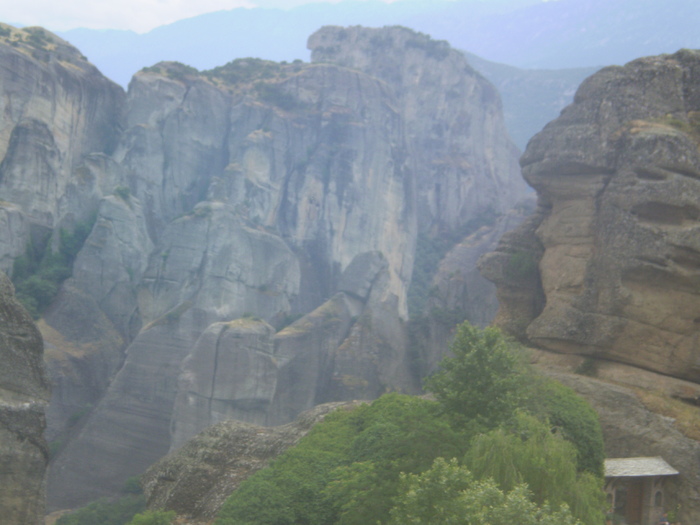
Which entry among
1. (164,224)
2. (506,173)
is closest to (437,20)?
(506,173)

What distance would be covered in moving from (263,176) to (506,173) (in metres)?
38.5

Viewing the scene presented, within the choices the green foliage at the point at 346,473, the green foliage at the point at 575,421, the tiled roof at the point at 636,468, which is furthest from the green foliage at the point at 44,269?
the tiled roof at the point at 636,468

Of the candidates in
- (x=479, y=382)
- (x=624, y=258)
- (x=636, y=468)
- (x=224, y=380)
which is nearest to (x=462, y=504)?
(x=479, y=382)

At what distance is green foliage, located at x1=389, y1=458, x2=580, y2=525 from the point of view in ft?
37.2

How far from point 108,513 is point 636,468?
76.6ft

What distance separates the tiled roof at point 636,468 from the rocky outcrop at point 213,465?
335 inches

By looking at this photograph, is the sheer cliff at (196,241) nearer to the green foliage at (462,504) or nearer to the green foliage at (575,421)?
the green foliage at (575,421)

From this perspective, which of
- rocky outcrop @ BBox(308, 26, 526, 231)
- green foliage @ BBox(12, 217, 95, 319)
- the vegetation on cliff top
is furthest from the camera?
rocky outcrop @ BBox(308, 26, 526, 231)

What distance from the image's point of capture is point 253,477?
59.0 ft

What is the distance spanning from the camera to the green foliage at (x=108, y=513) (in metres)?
33.3

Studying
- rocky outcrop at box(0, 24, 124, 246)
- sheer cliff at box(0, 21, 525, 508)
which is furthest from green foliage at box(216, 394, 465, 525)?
rocky outcrop at box(0, 24, 124, 246)

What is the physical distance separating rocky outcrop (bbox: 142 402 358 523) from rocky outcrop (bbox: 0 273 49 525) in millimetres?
3297

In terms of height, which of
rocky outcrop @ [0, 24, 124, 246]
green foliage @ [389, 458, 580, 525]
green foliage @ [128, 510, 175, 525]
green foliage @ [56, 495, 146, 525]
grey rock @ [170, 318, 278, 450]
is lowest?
green foliage @ [56, 495, 146, 525]

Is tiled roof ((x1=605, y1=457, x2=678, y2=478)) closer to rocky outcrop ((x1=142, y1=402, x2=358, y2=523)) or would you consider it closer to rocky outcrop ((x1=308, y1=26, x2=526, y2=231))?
rocky outcrop ((x1=142, y1=402, x2=358, y2=523))
